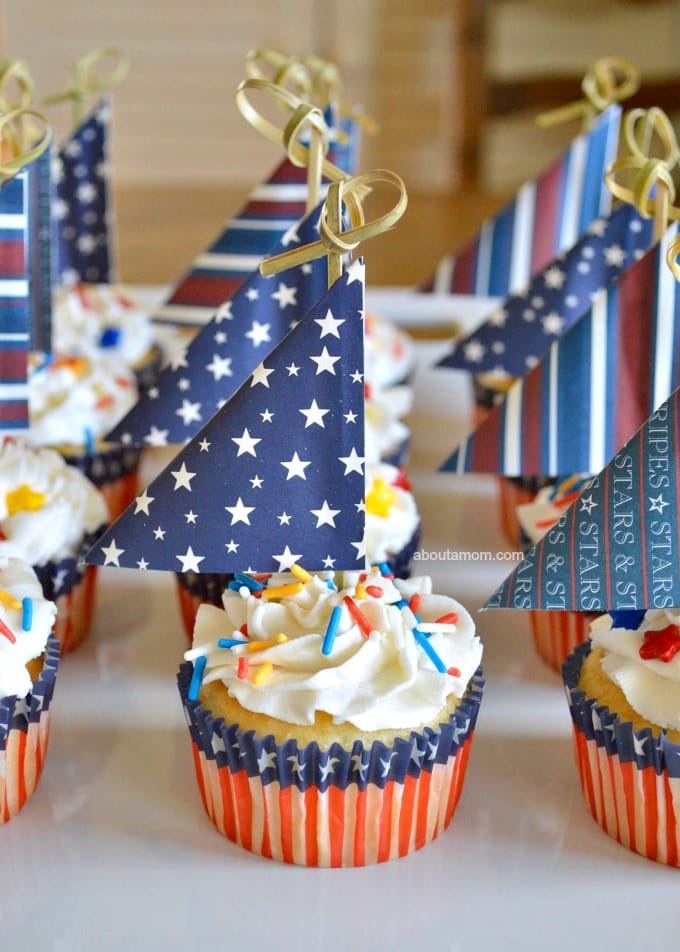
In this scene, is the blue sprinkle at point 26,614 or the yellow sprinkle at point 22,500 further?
the yellow sprinkle at point 22,500

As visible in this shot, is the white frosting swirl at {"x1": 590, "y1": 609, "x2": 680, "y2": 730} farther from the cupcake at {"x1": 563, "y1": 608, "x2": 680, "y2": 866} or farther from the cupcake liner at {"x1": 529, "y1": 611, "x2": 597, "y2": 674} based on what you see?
the cupcake liner at {"x1": 529, "y1": 611, "x2": 597, "y2": 674}

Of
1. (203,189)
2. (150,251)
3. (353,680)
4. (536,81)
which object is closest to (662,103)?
(536,81)

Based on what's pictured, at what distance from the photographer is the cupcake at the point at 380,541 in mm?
2785

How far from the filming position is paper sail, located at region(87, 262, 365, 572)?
2064 millimetres

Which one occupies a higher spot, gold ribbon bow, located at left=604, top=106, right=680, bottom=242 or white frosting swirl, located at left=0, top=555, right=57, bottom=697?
gold ribbon bow, located at left=604, top=106, right=680, bottom=242

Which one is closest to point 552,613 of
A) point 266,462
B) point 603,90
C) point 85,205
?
point 266,462

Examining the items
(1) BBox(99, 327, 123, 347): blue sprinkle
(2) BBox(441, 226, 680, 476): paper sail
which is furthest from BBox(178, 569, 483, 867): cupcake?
(1) BBox(99, 327, 123, 347): blue sprinkle

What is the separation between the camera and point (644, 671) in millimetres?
2158

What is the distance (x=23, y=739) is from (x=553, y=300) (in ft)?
5.42

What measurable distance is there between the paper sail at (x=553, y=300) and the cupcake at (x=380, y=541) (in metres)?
0.43

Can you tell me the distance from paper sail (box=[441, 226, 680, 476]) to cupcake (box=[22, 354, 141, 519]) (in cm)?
113

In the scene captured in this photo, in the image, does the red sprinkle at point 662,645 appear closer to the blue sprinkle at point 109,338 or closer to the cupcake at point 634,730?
the cupcake at point 634,730

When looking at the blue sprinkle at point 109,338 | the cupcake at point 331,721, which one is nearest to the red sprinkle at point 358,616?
the cupcake at point 331,721

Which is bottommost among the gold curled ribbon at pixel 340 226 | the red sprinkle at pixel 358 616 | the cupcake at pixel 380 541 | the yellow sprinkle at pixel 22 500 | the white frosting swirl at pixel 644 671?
the cupcake at pixel 380 541
